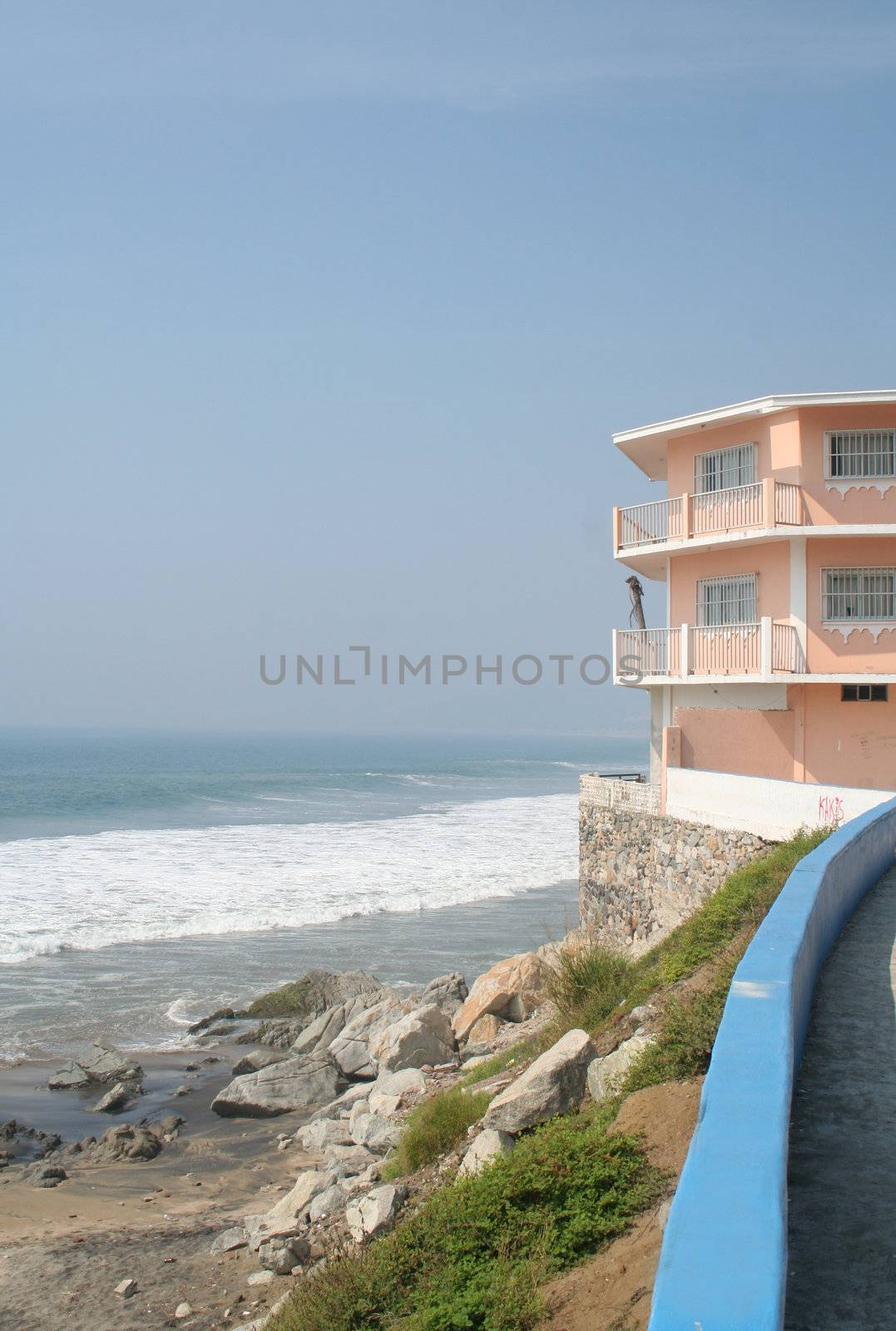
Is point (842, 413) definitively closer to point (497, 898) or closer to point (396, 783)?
point (497, 898)

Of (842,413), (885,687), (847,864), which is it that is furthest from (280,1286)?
(842,413)

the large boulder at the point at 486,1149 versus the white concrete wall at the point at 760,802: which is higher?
the white concrete wall at the point at 760,802

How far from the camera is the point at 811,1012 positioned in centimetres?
675

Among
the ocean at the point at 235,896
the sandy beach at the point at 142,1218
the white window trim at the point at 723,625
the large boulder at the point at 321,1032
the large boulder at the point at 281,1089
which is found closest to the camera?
the sandy beach at the point at 142,1218

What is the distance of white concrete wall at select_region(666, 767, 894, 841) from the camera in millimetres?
15719

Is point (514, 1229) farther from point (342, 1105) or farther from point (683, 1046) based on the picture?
point (342, 1105)

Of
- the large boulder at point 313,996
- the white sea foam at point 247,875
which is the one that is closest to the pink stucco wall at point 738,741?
the large boulder at point 313,996

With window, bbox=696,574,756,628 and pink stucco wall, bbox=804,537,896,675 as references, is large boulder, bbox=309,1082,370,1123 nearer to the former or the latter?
pink stucco wall, bbox=804,537,896,675

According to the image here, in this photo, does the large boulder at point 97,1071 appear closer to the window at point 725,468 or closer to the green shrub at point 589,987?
the green shrub at point 589,987

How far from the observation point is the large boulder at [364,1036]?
15.8 m

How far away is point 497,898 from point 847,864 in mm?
23951

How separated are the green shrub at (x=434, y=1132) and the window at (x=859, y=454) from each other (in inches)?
640

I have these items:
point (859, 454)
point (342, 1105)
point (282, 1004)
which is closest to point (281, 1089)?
point (342, 1105)

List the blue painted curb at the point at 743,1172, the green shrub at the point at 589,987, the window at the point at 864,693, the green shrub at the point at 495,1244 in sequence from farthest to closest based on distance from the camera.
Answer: the window at the point at 864,693, the green shrub at the point at 589,987, the green shrub at the point at 495,1244, the blue painted curb at the point at 743,1172
